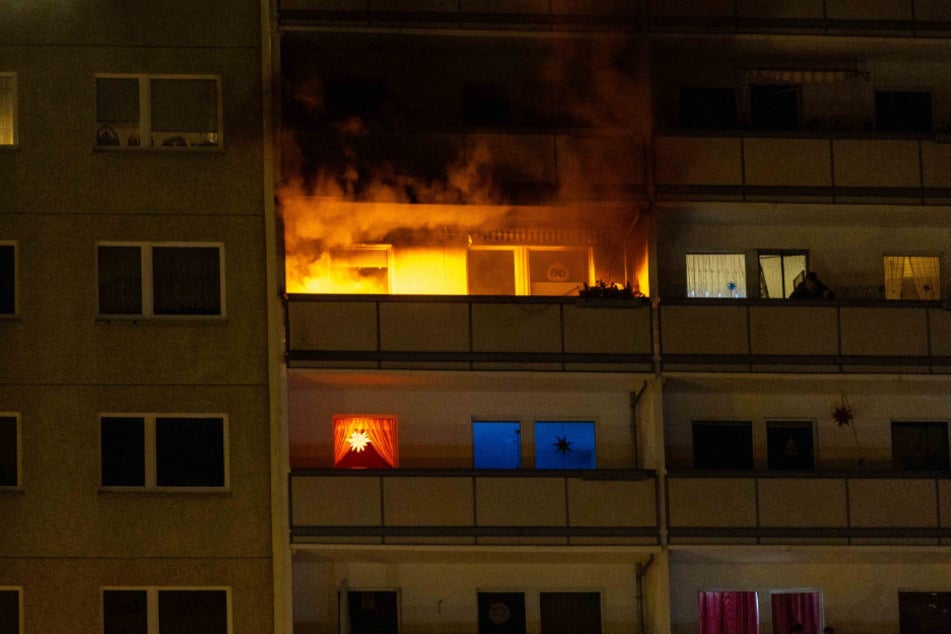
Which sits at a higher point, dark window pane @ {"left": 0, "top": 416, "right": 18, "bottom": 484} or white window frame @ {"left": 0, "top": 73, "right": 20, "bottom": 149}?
white window frame @ {"left": 0, "top": 73, "right": 20, "bottom": 149}

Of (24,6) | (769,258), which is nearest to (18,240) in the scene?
(24,6)

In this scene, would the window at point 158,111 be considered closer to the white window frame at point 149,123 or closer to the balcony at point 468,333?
the white window frame at point 149,123

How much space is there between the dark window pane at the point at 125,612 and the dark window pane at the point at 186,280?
14.7 feet

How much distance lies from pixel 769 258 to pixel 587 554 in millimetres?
6252

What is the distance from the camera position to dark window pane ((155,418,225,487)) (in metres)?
21.9

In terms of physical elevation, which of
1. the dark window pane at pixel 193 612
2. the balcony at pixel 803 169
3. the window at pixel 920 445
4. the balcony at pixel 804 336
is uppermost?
the balcony at pixel 803 169

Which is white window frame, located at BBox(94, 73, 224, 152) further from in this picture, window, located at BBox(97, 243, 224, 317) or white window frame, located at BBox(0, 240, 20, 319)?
white window frame, located at BBox(0, 240, 20, 319)

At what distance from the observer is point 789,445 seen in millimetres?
23891

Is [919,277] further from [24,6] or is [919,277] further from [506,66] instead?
[24,6]

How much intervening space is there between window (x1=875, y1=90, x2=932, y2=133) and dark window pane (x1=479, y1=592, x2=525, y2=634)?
427 inches

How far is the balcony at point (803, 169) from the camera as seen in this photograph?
75.2 ft

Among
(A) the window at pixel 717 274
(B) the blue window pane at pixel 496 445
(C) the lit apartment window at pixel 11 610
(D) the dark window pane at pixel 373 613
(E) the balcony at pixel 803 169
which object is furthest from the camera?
(A) the window at pixel 717 274

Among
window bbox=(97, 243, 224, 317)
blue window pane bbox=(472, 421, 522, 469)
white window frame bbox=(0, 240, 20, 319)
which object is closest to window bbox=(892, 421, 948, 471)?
blue window pane bbox=(472, 421, 522, 469)

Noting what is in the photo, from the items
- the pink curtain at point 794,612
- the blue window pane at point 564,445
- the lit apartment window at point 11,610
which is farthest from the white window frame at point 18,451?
the pink curtain at point 794,612
